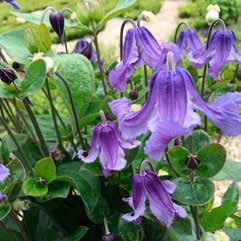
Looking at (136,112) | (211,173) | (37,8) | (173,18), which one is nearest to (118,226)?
(211,173)

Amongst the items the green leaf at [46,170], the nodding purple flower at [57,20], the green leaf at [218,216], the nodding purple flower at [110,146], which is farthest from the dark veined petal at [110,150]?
the nodding purple flower at [57,20]

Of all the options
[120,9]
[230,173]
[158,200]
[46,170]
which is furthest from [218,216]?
[120,9]

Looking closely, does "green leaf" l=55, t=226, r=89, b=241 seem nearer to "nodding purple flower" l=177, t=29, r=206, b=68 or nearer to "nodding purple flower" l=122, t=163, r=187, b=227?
"nodding purple flower" l=122, t=163, r=187, b=227

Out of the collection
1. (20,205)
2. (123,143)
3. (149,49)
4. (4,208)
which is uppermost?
(149,49)

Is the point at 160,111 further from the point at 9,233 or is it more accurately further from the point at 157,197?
the point at 9,233

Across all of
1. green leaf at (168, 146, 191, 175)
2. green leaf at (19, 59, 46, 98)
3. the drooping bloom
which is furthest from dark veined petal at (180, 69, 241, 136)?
green leaf at (19, 59, 46, 98)

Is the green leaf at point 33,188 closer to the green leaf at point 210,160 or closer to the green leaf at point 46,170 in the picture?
the green leaf at point 46,170

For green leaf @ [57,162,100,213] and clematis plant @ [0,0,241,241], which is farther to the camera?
green leaf @ [57,162,100,213]

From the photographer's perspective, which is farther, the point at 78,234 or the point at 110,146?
the point at 78,234
